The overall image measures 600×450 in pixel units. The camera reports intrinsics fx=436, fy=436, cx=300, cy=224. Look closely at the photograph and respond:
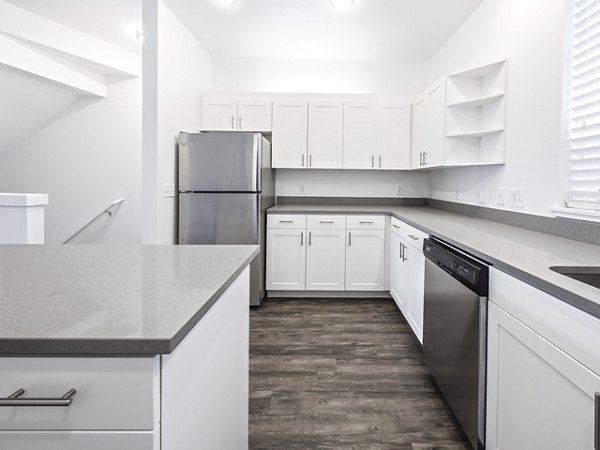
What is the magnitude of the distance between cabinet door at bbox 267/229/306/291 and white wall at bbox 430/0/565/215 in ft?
5.37

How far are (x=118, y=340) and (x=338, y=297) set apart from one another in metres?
3.79

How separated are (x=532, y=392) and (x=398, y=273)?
2.39m

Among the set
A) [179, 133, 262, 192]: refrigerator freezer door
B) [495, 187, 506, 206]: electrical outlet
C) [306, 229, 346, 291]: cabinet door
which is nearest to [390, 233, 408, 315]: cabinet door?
[306, 229, 346, 291]: cabinet door

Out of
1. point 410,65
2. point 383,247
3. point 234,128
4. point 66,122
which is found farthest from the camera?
point 66,122

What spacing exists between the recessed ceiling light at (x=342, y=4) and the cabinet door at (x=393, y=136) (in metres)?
1.30

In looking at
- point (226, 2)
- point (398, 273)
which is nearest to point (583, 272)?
point (398, 273)

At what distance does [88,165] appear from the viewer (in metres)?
5.54

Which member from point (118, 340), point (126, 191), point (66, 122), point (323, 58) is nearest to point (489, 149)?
point (323, 58)

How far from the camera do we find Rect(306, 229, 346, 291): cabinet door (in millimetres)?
4219

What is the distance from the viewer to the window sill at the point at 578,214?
1.93 m

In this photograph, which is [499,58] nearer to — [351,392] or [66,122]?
[351,392]

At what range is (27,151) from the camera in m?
5.62

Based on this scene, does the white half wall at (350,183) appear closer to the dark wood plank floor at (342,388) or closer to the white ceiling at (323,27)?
the white ceiling at (323,27)

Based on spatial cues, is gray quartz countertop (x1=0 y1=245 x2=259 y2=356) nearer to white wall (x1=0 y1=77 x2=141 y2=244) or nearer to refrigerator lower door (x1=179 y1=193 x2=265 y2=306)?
refrigerator lower door (x1=179 y1=193 x2=265 y2=306)
